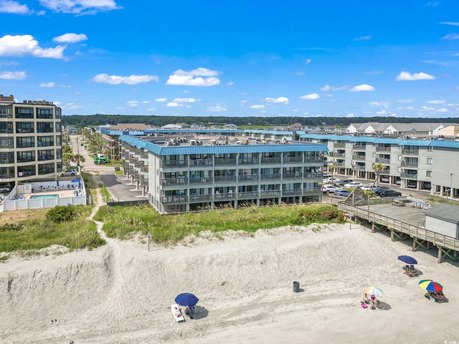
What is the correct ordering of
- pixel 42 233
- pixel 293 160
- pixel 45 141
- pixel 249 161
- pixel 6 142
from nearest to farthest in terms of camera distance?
1. pixel 42 233
2. pixel 249 161
3. pixel 293 160
4. pixel 6 142
5. pixel 45 141

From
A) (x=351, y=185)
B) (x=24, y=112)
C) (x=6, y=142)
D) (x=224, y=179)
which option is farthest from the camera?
(x=351, y=185)

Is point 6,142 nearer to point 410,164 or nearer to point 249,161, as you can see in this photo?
point 249,161

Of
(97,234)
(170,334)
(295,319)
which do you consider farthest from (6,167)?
(295,319)

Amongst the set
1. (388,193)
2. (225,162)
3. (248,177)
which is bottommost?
(388,193)

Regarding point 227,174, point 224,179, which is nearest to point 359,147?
point 227,174

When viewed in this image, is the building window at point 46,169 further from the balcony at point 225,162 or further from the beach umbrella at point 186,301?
the beach umbrella at point 186,301

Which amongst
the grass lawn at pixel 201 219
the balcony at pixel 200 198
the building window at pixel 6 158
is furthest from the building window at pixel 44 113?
the balcony at pixel 200 198

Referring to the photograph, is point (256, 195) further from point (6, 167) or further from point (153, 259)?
point (6, 167)

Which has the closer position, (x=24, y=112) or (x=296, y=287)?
(x=296, y=287)
